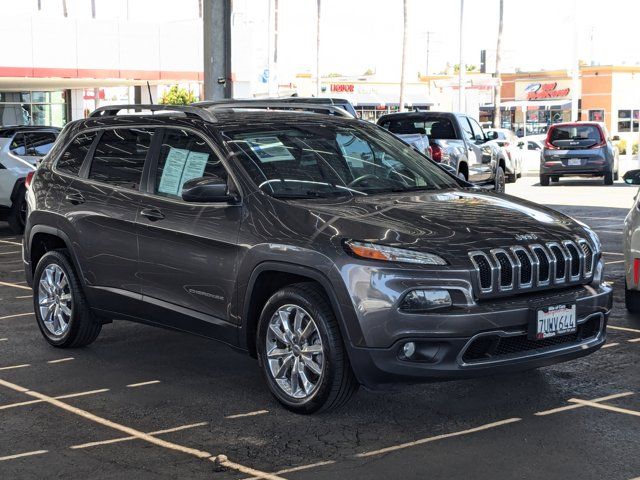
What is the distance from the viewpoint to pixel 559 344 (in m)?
6.32

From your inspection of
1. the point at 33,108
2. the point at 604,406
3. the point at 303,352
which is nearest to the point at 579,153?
the point at 604,406

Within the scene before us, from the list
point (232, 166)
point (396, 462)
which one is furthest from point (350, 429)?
point (232, 166)

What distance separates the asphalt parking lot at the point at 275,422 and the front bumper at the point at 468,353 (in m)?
0.32

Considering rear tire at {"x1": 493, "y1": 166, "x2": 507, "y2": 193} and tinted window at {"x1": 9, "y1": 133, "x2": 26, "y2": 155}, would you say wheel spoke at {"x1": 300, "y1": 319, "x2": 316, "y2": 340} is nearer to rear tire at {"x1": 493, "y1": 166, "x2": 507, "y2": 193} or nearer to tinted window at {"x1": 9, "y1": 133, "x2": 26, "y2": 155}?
tinted window at {"x1": 9, "y1": 133, "x2": 26, "y2": 155}

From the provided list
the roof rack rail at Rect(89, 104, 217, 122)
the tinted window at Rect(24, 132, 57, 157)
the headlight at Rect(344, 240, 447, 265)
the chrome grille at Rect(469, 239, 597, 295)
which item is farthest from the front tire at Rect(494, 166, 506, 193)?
the headlight at Rect(344, 240, 447, 265)

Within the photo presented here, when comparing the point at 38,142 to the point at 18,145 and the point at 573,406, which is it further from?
the point at 573,406

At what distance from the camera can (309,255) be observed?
6191 mm

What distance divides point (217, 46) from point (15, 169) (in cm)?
358

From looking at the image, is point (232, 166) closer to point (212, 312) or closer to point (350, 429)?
point (212, 312)

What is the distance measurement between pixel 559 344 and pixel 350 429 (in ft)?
4.17

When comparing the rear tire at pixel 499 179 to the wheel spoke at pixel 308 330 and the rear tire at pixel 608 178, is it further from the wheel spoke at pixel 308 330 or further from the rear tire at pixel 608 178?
the wheel spoke at pixel 308 330

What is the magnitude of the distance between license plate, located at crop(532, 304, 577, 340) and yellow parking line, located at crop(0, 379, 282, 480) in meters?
1.71

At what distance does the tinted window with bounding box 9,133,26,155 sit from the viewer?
1736 centimetres

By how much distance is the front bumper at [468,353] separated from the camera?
19.4 feet
